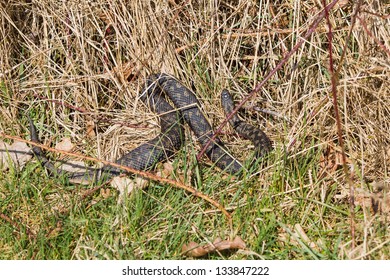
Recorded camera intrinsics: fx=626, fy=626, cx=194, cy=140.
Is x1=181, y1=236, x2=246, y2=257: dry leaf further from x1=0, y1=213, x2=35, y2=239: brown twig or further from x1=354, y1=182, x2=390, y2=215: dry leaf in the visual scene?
x1=0, y1=213, x2=35, y2=239: brown twig

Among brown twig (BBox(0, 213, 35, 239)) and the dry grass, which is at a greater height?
the dry grass

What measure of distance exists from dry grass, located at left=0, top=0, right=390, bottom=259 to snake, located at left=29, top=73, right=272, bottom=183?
0.11m

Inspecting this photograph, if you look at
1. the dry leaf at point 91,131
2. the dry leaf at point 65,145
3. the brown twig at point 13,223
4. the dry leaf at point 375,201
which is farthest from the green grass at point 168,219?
the dry leaf at point 91,131

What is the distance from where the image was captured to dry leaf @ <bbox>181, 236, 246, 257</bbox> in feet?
14.9

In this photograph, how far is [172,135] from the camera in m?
5.99

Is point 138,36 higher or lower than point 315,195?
higher

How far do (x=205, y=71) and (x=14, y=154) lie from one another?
6.50 feet

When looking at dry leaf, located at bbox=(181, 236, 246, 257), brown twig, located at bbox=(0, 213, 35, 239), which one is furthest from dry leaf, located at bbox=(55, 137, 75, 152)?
dry leaf, located at bbox=(181, 236, 246, 257)

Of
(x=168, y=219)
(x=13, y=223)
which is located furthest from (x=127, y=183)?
(x=13, y=223)

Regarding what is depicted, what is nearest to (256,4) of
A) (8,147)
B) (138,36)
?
(138,36)

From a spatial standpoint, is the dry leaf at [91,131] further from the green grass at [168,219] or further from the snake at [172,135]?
the green grass at [168,219]

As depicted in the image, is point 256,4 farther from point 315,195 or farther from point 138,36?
point 315,195

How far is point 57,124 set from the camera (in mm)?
6137

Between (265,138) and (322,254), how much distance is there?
1.64 metres
